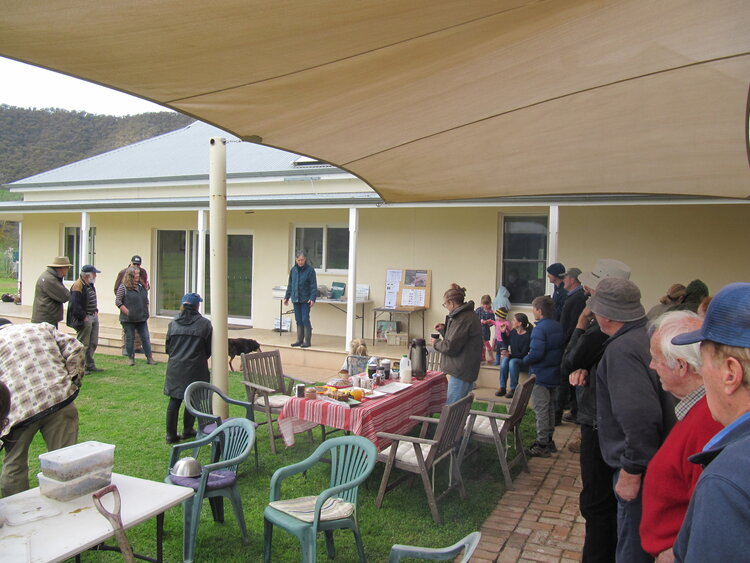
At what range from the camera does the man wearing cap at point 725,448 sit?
119 cm

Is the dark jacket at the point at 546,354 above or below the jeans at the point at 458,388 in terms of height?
above

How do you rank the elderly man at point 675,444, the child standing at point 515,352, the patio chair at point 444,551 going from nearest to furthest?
the elderly man at point 675,444
the patio chair at point 444,551
the child standing at point 515,352

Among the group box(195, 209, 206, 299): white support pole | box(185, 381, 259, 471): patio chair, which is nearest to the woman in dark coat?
box(185, 381, 259, 471): patio chair

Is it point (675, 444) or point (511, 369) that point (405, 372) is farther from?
point (675, 444)

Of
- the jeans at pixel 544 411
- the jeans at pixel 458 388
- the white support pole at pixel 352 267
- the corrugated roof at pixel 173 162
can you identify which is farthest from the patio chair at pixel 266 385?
the corrugated roof at pixel 173 162

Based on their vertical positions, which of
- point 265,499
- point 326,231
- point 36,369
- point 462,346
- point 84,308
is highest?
point 326,231

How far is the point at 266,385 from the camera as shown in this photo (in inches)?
289

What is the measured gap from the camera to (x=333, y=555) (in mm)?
4160

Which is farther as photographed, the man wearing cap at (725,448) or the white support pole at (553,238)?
the white support pole at (553,238)

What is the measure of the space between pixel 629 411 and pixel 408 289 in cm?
917

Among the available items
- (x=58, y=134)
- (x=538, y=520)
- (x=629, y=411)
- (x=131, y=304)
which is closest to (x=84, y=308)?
(x=131, y=304)

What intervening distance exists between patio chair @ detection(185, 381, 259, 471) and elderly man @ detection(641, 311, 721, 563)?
395 centimetres

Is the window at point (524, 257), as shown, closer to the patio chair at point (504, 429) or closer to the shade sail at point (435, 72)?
the patio chair at point (504, 429)

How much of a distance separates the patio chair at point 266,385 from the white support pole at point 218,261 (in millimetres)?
361
